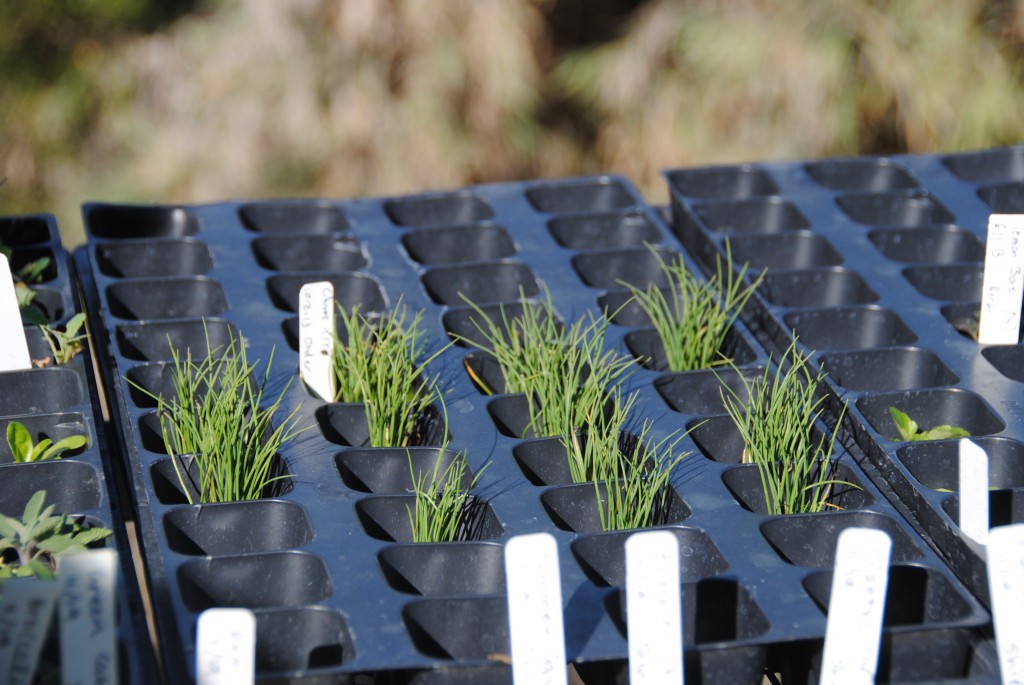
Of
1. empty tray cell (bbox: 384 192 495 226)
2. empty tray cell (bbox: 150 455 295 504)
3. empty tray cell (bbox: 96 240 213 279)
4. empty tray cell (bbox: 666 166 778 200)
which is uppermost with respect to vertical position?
empty tray cell (bbox: 666 166 778 200)

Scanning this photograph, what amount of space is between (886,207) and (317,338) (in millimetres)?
1182

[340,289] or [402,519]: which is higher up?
[340,289]

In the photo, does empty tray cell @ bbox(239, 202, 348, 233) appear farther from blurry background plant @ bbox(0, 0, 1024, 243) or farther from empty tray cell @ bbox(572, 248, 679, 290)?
blurry background plant @ bbox(0, 0, 1024, 243)

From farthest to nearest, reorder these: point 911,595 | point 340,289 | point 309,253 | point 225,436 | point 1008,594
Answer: point 309,253 < point 340,289 < point 225,436 < point 911,595 < point 1008,594

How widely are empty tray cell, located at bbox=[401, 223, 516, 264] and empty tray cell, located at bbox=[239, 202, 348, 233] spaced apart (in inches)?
6.7

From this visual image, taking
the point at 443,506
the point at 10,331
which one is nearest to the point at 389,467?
the point at 443,506

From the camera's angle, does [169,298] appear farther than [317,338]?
Yes

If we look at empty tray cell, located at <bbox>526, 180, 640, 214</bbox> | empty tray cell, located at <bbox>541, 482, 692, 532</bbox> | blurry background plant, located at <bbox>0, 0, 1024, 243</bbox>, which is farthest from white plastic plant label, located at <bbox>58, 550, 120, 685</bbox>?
blurry background plant, located at <bbox>0, 0, 1024, 243</bbox>

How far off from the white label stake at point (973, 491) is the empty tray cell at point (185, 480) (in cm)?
79

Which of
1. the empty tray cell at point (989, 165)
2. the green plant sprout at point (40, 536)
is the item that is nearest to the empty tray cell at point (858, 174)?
the empty tray cell at point (989, 165)

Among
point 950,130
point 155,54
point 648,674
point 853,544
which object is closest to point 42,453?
point 648,674

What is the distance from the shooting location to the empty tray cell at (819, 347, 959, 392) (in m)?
1.81

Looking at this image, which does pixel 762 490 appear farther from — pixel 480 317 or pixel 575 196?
pixel 575 196

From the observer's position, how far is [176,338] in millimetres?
1867
